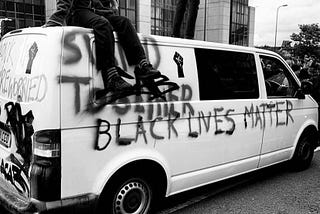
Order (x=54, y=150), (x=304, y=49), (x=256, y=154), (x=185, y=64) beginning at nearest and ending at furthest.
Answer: (x=54, y=150)
(x=185, y=64)
(x=256, y=154)
(x=304, y=49)

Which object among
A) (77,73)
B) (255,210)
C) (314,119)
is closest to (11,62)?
(77,73)

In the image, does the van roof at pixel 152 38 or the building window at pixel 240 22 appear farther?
the building window at pixel 240 22

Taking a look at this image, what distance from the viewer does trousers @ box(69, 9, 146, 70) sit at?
3.12m

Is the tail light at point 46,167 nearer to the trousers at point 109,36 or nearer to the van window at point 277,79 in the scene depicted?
the trousers at point 109,36

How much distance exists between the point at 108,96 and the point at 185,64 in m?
1.07

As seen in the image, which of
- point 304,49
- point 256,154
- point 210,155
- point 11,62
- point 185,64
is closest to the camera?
point 11,62

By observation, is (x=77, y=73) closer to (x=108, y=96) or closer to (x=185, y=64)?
(x=108, y=96)

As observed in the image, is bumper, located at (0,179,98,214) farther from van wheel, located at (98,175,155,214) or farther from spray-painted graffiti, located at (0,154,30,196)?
A: van wheel, located at (98,175,155,214)

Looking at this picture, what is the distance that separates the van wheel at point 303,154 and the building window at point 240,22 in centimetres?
4868

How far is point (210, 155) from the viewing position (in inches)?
162

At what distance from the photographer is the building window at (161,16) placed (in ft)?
150

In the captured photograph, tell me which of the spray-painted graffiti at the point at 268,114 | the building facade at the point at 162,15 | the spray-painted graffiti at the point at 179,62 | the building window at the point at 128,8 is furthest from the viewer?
the building window at the point at 128,8

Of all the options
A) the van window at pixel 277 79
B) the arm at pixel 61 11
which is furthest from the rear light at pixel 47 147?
the van window at pixel 277 79

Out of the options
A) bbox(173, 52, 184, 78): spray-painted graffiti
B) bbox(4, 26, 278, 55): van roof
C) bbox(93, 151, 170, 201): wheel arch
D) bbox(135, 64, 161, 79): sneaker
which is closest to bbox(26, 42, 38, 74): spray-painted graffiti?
bbox(4, 26, 278, 55): van roof
